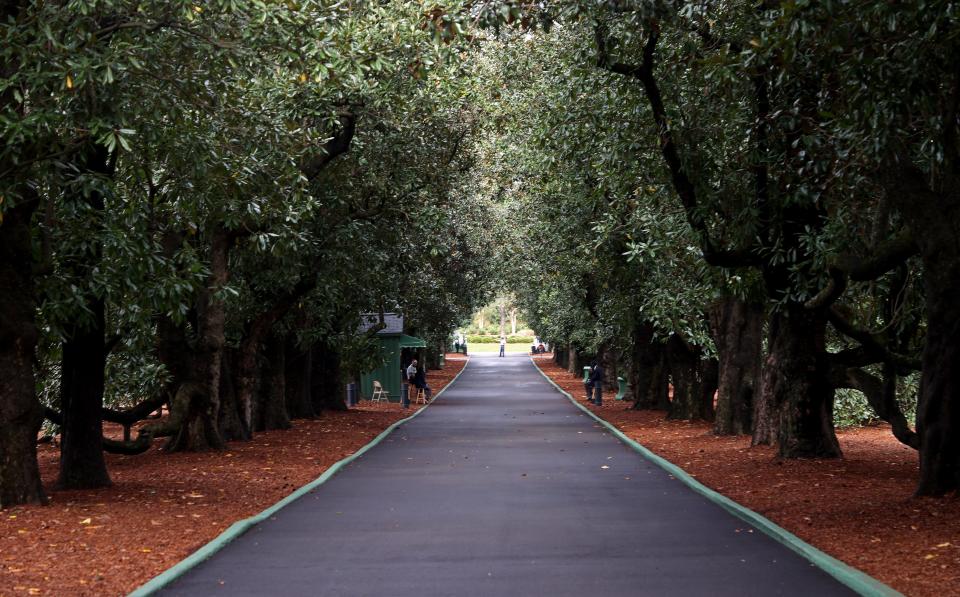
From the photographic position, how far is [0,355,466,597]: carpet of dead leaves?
896 centimetres

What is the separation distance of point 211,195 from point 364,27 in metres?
4.33

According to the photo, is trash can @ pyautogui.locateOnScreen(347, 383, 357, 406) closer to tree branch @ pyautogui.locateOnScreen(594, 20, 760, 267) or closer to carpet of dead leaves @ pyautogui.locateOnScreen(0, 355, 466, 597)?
carpet of dead leaves @ pyautogui.locateOnScreen(0, 355, 466, 597)

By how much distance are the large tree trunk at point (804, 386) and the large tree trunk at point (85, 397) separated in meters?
9.90

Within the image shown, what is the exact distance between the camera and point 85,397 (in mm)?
15242

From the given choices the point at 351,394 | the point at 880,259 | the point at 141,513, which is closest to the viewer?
the point at 141,513

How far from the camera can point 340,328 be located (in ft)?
107

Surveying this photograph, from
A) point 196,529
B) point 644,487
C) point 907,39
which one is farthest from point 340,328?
point 907,39

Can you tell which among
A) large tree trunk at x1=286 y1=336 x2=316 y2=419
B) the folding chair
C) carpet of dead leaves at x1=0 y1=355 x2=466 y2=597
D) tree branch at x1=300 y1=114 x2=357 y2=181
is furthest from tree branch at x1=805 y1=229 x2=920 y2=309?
the folding chair

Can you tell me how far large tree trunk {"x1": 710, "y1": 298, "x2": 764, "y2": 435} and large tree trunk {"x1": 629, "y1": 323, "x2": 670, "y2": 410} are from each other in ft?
31.2

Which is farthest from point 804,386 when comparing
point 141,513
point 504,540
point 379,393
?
point 379,393

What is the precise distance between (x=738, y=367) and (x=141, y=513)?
14.0 metres

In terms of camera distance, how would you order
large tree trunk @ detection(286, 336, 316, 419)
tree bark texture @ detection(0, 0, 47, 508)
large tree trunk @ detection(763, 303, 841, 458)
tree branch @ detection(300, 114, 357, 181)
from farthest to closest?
1. large tree trunk @ detection(286, 336, 316, 419)
2. tree branch @ detection(300, 114, 357, 181)
3. large tree trunk @ detection(763, 303, 841, 458)
4. tree bark texture @ detection(0, 0, 47, 508)

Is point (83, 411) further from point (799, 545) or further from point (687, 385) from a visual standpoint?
point (687, 385)

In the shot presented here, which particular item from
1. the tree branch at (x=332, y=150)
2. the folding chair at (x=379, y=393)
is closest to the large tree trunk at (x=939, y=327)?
the tree branch at (x=332, y=150)
